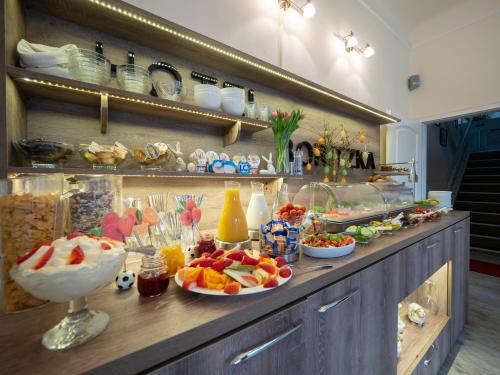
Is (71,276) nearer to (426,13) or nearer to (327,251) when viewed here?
(327,251)

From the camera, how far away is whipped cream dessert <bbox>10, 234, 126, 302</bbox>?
43cm

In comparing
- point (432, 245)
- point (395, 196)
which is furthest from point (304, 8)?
point (432, 245)

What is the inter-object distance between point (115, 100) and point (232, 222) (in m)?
0.79

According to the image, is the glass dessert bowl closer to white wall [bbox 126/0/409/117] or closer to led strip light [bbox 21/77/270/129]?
led strip light [bbox 21/77/270/129]

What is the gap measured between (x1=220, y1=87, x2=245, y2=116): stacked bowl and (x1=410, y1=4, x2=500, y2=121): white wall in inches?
128

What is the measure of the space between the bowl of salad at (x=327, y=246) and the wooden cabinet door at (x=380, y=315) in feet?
0.40

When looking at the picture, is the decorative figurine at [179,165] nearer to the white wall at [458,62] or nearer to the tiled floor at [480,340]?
the tiled floor at [480,340]

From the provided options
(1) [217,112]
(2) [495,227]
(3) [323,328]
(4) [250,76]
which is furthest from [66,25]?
(2) [495,227]

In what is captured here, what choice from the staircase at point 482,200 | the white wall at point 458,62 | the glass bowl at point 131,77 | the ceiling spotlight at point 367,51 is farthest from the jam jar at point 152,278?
the staircase at point 482,200

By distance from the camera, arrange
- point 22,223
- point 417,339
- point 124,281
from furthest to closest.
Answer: point 417,339 < point 124,281 < point 22,223

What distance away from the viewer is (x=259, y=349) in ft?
2.02

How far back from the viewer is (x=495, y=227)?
409 centimetres

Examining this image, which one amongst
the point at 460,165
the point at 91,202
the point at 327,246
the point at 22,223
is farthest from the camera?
the point at 460,165

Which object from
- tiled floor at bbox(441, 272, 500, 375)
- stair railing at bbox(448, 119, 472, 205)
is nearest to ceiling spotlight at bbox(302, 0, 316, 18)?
tiled floor at bbox(441, 272, 500, 375)
